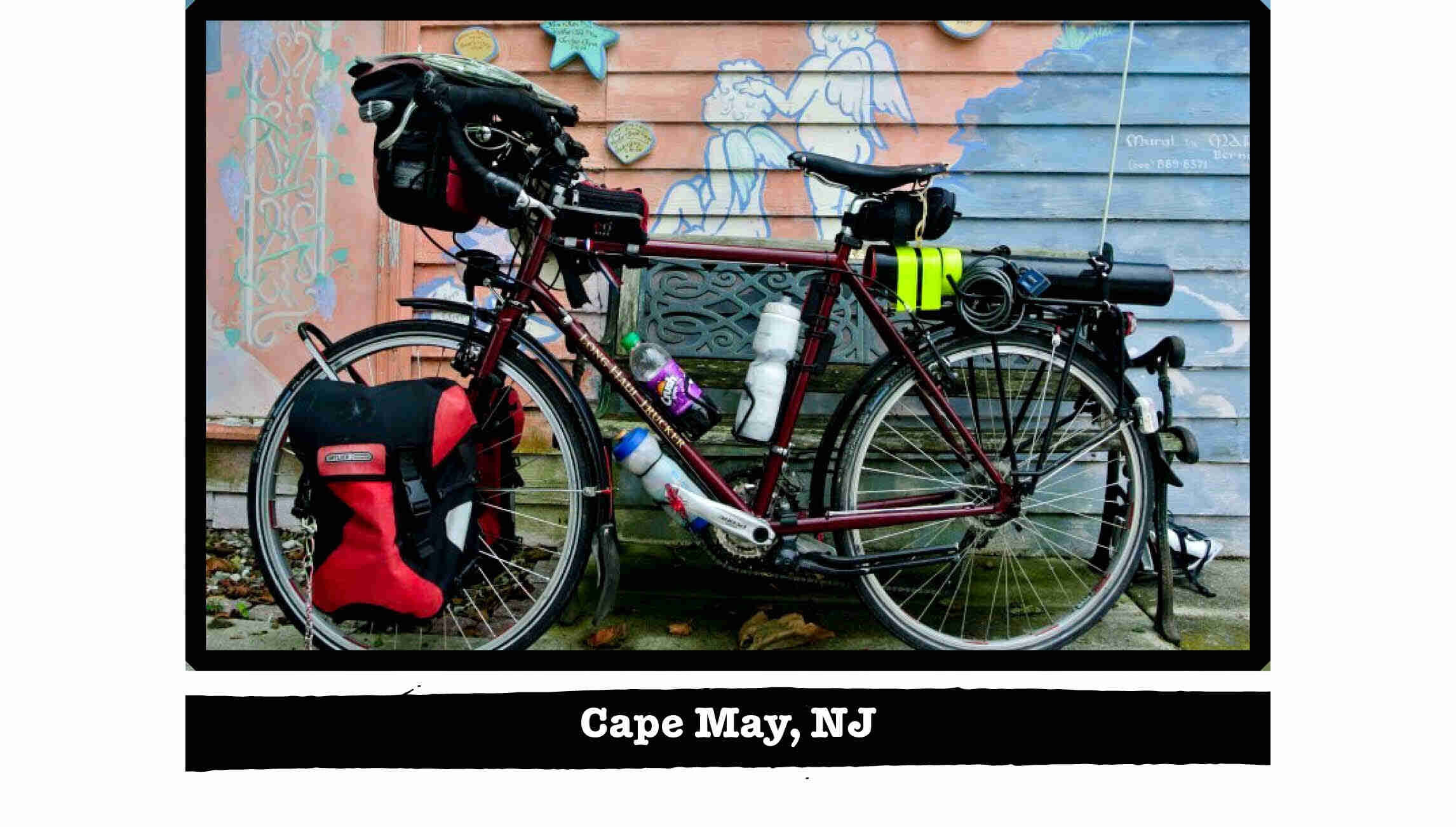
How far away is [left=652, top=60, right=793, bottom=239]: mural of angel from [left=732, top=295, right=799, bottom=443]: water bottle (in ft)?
3.14

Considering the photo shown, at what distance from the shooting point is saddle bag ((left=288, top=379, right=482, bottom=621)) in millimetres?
2764

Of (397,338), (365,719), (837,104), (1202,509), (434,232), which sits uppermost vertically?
(837,104)

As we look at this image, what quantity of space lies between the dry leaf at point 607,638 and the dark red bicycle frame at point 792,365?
Answer: 58cm

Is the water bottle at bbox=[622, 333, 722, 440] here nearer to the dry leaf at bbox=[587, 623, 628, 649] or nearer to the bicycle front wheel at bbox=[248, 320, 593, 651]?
the bicycle front wheel at bbox=[248, 320, 593, 651]

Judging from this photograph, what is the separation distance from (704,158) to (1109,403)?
1.62 meters

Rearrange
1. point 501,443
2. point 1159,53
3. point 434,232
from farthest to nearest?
point 434,232 → point 1159,53 → point 501,443

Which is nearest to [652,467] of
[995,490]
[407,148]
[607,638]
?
[607,638]

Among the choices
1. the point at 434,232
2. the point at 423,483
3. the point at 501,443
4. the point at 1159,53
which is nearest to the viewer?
the point at 423,483

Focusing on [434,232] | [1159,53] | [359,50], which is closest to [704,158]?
[434,232]

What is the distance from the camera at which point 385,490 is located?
277 centimetres

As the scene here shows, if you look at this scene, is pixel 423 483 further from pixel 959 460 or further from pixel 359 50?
pixel 359 50

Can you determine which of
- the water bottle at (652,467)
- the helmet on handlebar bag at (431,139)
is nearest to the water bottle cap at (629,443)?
the water bottle at (652,467)

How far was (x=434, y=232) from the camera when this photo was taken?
399 cm

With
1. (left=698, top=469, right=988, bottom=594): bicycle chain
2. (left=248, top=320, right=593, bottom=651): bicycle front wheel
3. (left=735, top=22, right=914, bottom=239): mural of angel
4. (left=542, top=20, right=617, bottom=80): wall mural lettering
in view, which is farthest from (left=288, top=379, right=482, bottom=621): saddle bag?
(left=735, top=22, right=914, bottom=239): mural of angel
